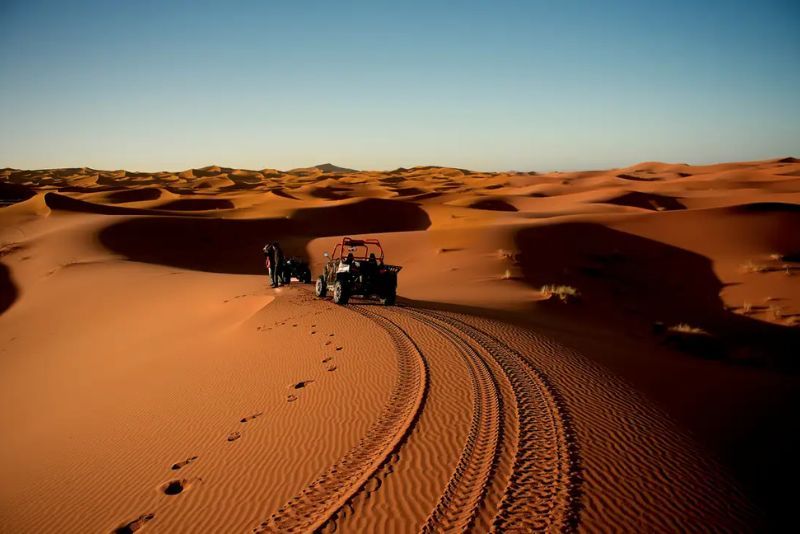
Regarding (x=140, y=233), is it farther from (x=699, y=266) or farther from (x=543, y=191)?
(x=543, y=191)

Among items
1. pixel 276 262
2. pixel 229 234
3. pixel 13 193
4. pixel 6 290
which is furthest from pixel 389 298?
pixel 13 193

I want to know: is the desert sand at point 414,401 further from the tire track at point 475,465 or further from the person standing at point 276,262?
the person standing at point 276,262

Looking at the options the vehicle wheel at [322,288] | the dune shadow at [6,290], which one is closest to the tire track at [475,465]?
the vehicle wheel at [322,288]

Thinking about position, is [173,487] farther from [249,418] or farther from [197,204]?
[197,204]

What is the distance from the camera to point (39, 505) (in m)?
5.72

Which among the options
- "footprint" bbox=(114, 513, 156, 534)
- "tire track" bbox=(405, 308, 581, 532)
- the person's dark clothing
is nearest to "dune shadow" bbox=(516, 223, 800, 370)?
"tire track" bbox=(405, 308, 581, 532)

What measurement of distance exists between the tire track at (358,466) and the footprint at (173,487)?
1.45 metres

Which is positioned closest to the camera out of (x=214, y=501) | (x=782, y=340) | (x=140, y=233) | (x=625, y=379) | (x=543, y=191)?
(x=214, y=501)

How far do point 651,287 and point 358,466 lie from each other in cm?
1802

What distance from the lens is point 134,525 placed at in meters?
4.81

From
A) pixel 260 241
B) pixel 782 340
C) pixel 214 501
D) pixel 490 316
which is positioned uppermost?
pixel 214 501

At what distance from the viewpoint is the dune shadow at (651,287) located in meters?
12.8

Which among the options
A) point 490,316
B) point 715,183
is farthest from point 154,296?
point 715,183

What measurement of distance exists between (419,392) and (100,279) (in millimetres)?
18838
